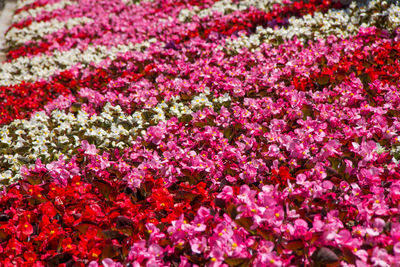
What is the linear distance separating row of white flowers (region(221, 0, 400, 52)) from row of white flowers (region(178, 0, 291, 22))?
4.78 feet

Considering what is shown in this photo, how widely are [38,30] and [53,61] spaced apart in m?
2.83

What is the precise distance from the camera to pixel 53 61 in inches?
266

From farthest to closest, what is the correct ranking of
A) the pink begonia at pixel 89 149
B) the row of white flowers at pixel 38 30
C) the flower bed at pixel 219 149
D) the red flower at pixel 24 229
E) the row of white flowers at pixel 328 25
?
the row of white flowers at pixel 38 30 < the row of white flowers at pixel 328 25 < the pink begonia at pixel 89 149 < the red flower at pixel 24 229 < the flower bed at pixel 219 149

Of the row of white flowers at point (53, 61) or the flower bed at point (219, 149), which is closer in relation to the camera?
the flower bed at point (219, 149)

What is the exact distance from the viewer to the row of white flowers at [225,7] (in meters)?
7.00

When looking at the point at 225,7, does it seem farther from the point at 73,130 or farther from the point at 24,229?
the point at 24,229

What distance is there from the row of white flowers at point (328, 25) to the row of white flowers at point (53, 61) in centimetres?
204

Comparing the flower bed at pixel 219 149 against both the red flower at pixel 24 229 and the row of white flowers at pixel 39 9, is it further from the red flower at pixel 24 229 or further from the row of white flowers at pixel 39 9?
the row of white flowers at pixel 39 9

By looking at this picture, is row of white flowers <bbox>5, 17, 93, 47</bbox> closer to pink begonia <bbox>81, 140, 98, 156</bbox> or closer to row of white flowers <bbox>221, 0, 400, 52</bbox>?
row of white flowers <bbox>221, 0, 400, 52</bbox>

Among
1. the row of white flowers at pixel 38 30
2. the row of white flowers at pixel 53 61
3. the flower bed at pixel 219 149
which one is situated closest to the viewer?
the flower bed at pixel 219 149

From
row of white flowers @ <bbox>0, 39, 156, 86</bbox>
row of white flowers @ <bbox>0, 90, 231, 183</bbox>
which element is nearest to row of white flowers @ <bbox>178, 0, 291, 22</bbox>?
row of white flowers @ <bbox>0, 39, 156, 86</bbox>

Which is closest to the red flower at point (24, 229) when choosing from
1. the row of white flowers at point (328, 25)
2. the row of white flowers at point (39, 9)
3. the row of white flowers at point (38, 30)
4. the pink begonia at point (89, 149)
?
the pink begonia at point (89, 149)

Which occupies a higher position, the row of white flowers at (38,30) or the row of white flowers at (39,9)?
the row of white flowers at (39,9)

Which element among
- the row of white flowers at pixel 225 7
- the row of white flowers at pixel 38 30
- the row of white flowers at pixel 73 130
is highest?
the row of white flowers at pixel 225 7
